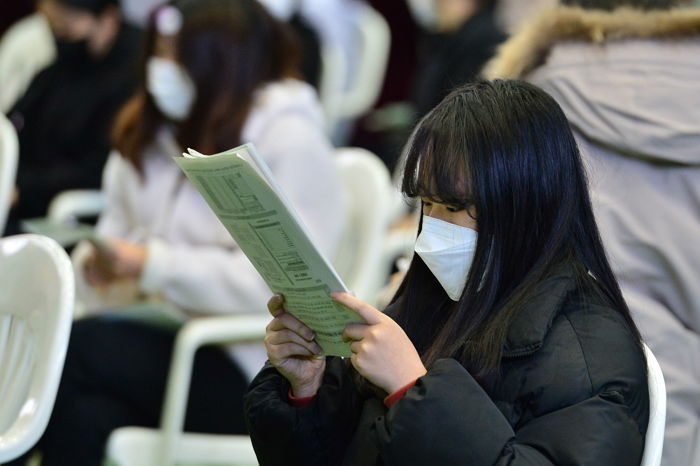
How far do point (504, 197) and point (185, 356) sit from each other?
1.20 meters

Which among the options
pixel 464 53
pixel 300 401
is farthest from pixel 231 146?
pixel 464 53

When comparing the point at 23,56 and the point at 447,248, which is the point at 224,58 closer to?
the point at 447,248

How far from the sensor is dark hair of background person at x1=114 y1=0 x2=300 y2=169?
2.71m

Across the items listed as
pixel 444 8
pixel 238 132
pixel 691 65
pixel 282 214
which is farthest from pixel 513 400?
pixel 444 8

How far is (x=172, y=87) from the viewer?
2777 millimetres

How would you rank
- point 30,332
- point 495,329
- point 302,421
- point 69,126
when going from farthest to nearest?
1. point 69,126
2. point 30,332
3. point 302,421
4. point 495,329

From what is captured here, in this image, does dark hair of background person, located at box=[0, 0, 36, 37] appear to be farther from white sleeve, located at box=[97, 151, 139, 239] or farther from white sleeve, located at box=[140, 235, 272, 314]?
white sleeve, located at box=[140, 235, 272, 314]

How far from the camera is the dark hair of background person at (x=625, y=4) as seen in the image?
2004 millimetres

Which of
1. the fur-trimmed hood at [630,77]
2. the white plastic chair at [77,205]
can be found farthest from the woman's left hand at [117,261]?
the fur-trimmed hood at [630,77]

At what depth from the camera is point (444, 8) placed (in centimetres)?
431

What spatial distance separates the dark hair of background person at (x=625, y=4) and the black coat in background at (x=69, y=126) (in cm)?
184

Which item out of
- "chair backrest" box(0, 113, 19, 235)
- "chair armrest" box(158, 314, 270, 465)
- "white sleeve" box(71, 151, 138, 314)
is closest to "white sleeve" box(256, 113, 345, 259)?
"chair armrest" box(158, 314, 270, 465)

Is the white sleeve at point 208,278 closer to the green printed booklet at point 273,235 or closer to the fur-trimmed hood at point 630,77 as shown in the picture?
the fur-trimmed hood at point 630,77

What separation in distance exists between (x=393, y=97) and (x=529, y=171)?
16.8 ft
